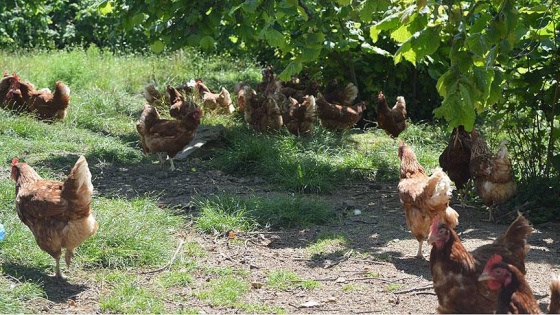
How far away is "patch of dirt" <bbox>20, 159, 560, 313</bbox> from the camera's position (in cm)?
595

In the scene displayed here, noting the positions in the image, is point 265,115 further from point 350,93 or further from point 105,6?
point 105,6

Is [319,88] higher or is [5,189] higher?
[319,88]

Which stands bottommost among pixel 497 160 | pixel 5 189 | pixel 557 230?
pixel 5 189

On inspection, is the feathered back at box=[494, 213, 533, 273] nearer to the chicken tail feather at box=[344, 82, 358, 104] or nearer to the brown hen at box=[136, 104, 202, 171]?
the brown hen at box=[136, 104, 202, 171]

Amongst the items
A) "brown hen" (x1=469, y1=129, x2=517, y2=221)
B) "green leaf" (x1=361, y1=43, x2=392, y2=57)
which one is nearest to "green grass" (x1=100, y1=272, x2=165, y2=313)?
"brown hen" (x1=469, y1=129, x2=517, y2=221)

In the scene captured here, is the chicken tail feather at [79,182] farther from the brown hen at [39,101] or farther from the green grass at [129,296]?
the brown hen at [39,101]

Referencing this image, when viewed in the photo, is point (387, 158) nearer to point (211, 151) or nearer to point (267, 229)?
point (211, 151)

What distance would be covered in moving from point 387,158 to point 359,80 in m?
3.31

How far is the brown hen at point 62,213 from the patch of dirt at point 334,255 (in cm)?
32

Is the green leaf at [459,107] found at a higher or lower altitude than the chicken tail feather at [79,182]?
higher

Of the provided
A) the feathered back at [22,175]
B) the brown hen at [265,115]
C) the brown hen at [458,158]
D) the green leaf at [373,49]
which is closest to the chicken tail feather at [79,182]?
the feathered back at [22,175]

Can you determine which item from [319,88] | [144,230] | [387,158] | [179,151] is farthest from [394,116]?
[144,230]

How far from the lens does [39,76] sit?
15.2m

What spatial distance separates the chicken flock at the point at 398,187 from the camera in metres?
4.92
